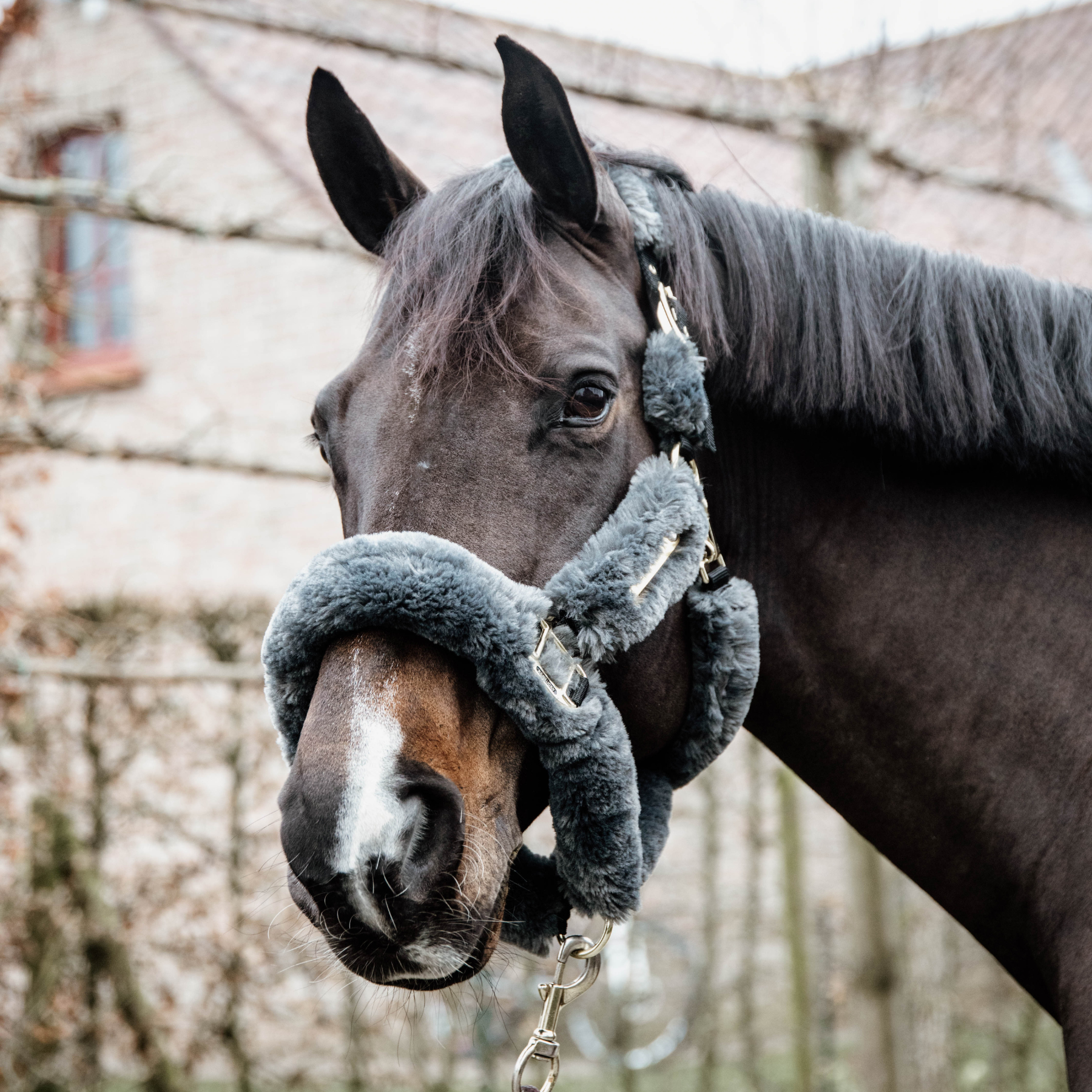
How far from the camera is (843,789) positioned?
6.67 ft

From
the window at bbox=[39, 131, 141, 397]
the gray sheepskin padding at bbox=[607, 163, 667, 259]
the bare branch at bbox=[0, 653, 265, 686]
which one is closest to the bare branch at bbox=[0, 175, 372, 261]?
the bare branch at bbox=[0, 653, 265, 686]

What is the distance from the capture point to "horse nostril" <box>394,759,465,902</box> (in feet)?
4.87

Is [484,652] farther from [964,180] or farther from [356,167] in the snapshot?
[964,180]

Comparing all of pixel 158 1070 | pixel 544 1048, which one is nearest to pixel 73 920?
pixel 158 1070

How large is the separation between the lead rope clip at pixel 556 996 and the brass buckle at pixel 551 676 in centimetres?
45

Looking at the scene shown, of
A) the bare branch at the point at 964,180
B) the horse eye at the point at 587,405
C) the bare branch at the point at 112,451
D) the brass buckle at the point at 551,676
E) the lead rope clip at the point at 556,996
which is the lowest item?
the lead rope clip at the point at 556,996

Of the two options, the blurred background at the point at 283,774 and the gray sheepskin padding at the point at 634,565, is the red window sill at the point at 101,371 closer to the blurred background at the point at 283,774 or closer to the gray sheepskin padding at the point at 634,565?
the blurred background at the point at 283,774

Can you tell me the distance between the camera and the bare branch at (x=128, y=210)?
4125mm

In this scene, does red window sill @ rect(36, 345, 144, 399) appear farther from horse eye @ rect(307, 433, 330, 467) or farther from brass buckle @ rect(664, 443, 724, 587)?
brass buckle @ rect(664, 443, 724, 587)

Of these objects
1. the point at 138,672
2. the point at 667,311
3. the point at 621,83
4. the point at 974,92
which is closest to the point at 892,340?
the point at 667,311

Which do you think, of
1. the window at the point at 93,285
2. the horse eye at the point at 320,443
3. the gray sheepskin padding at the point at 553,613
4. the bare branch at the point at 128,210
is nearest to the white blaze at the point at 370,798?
the gray sheepskin padding at the point at 553,613

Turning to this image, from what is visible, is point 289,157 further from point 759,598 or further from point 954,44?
point 759,598

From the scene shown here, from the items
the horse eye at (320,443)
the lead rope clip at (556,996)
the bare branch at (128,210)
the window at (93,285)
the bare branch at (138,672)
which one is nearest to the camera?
the lead rope clip at (556,996)

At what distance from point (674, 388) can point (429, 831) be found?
0.86 metres
